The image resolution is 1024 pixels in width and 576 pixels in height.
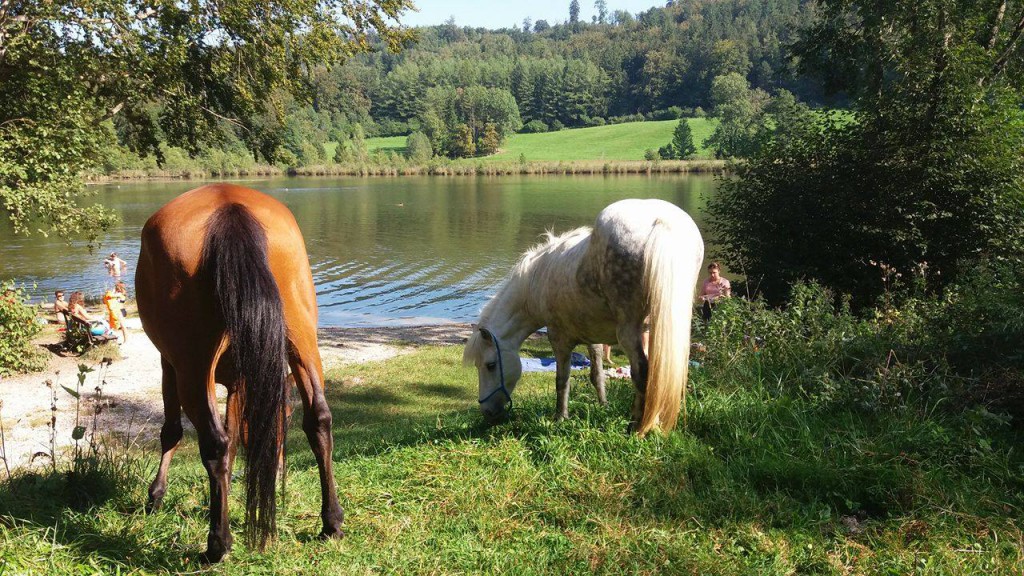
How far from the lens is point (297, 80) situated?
13.8 metres

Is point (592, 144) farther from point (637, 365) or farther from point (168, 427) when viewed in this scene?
point (168, 427)

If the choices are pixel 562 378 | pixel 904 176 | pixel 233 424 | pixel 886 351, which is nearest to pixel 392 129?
pixel 904 176

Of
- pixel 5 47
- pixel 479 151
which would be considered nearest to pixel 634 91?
pixel 479 151

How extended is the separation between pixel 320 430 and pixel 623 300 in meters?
2.11

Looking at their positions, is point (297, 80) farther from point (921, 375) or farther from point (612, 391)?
point (921, 375)

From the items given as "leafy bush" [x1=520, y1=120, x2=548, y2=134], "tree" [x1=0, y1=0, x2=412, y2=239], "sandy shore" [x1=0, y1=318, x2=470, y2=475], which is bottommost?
"sandy shore" [x1=0, y1=318, x2=470, y2=475]

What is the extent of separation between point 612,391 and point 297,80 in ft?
38.7

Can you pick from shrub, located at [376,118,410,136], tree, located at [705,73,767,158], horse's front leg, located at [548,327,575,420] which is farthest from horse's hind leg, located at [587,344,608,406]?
shrub, located at [376,118,410,136]

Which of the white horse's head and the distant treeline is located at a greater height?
the distant treeline

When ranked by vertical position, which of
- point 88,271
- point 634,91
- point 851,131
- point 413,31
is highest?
point 634,91

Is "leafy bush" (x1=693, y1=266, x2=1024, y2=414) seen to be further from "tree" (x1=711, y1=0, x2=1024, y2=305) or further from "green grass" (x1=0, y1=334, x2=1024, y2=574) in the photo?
"tree" (x1=711, y1=0, x2=1024, y2=305)

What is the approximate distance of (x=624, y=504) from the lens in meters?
3.41

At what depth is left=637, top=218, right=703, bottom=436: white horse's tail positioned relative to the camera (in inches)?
149

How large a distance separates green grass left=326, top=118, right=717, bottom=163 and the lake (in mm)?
26819
